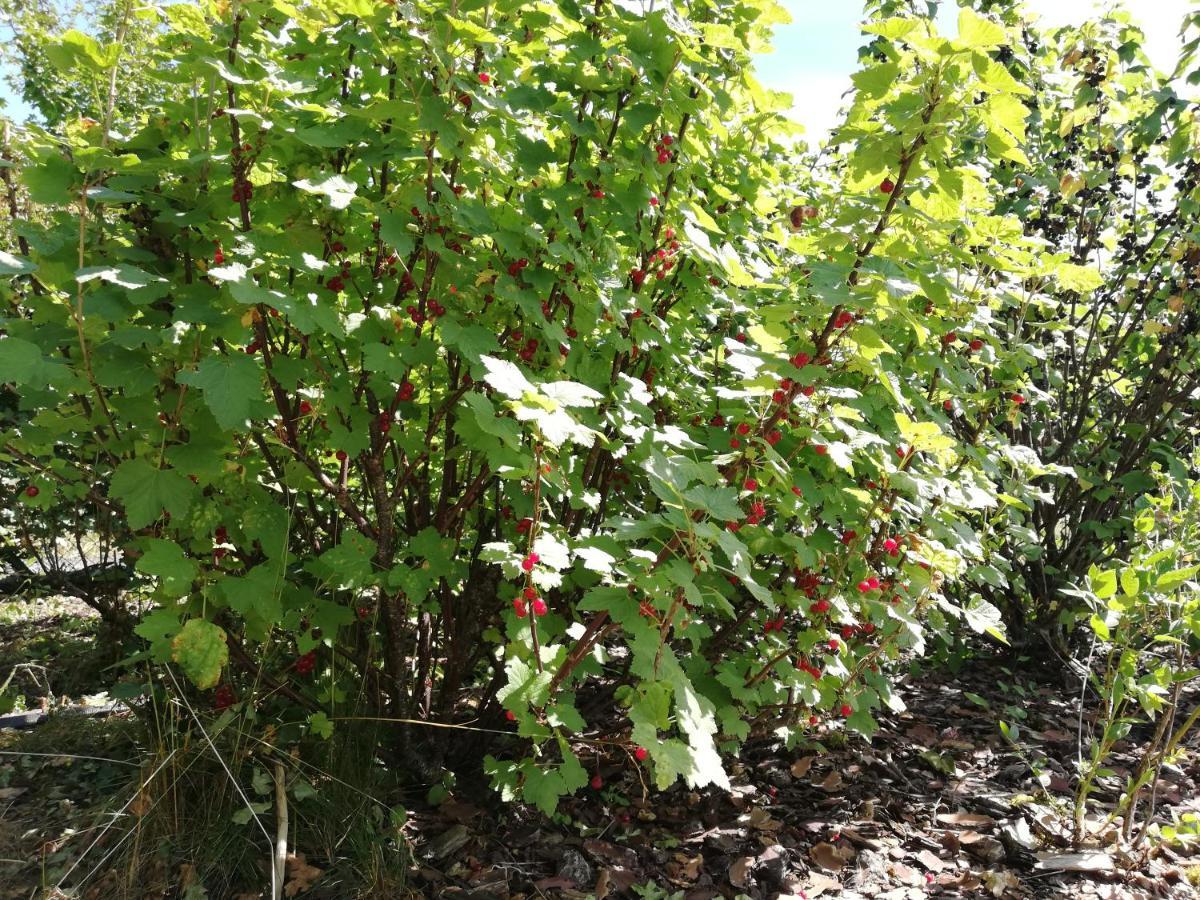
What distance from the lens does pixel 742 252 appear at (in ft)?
10.3

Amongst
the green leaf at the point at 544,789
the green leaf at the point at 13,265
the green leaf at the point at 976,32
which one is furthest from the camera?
the green leaf at the point at 544,789

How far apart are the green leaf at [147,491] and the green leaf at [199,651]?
292 millimetres

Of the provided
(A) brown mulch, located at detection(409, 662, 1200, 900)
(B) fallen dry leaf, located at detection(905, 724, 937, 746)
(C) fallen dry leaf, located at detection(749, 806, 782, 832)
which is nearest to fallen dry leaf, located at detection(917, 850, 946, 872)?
(A) brown mulch, located at detection(409, 662, 1200, 900)

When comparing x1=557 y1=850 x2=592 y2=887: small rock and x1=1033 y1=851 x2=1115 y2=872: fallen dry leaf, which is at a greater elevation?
x1=1033 y1=851 x2=1115 y2=872: fallen dry leaf

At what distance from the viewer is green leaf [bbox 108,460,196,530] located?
1.85 meters

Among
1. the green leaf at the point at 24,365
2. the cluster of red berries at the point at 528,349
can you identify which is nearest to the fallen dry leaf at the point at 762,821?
the cluster of red berries at the point at 528,349

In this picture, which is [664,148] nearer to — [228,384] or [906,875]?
[228,384]

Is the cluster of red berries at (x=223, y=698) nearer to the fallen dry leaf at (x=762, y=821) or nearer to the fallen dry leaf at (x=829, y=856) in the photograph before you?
the fallen dry leaf at (x=762, y=821)

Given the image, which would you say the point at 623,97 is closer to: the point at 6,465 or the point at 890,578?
the point at 890,578

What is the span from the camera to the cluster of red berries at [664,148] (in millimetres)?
2160

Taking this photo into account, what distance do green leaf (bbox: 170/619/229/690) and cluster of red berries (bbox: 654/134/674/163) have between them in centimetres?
173

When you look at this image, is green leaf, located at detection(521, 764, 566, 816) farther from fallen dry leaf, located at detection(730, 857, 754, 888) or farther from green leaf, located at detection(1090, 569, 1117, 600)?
green leaf, located at detection(1090, 569, 1117, 600)

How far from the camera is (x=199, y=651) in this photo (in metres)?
1.96

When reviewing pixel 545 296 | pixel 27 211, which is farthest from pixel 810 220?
pixel 27 211
